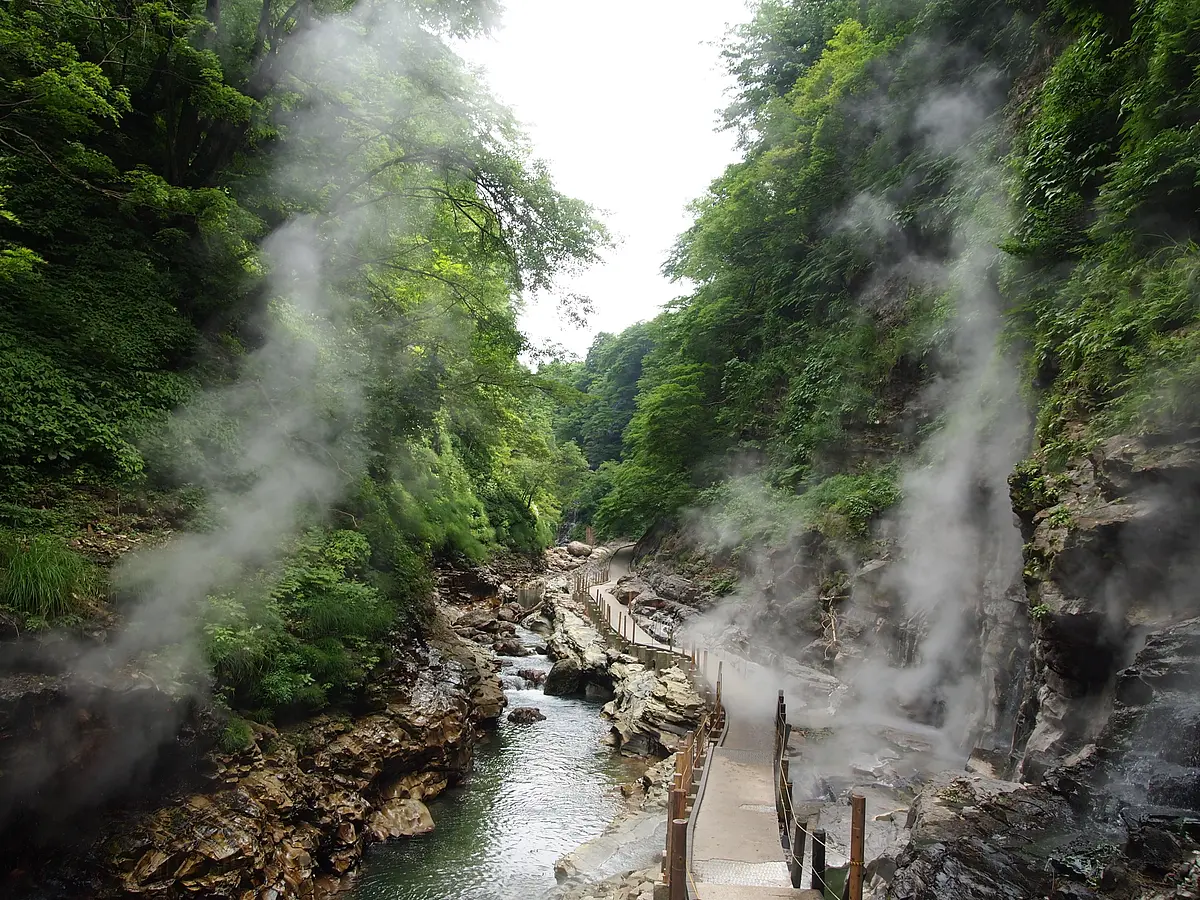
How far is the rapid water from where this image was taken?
8.39 m

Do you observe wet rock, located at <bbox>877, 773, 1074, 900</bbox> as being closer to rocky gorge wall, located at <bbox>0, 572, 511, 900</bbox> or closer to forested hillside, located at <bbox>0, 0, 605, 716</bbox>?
rocky gorge wall, located at <bbox>0, 572, 511, 900</bbox>

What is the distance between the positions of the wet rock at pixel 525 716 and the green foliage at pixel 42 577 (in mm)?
9838

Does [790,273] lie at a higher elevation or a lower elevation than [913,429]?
higher

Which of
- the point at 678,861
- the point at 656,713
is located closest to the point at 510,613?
the point at 656,713

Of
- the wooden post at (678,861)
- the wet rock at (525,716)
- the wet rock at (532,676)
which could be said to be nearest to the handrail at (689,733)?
the wooden post at (678,861)

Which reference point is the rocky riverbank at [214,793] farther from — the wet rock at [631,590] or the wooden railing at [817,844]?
the wet rock at [631,590]

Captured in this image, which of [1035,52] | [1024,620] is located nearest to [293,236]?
[1024,620]

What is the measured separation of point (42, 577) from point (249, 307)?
624 centimetres

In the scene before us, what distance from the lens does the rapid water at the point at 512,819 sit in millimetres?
8391

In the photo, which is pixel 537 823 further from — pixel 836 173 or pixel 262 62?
pixel 836 173

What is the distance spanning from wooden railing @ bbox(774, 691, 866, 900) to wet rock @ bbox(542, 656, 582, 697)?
30.4 feet

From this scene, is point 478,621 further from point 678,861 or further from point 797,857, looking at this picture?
point 678,861

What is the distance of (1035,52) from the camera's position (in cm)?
1376

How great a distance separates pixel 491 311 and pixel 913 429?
1077 centimetres
